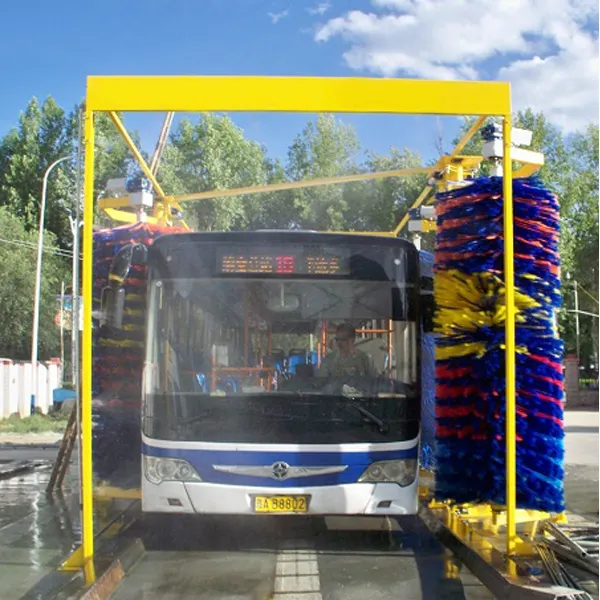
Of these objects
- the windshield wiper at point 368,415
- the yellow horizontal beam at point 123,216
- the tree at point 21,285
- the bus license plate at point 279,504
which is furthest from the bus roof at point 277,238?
the tree at point 21,285

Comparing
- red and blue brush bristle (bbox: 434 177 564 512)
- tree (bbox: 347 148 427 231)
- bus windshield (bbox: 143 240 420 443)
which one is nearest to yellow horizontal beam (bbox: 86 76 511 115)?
red and blue brush bristle (bbox: 434 177 564 512)

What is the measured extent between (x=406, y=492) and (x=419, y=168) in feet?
11.4

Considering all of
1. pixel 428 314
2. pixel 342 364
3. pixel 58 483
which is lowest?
pixel 58 483

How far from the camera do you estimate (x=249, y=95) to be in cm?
548

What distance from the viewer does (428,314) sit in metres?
6.75

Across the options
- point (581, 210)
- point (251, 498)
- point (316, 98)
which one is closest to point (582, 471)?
point (251, 498)

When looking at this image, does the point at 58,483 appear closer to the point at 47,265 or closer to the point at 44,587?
the point at 44,587

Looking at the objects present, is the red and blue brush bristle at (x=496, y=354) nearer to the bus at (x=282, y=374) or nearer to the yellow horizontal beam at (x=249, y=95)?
the bus at (x=282, y=374)

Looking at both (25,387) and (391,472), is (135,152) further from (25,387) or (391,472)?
(25,387)

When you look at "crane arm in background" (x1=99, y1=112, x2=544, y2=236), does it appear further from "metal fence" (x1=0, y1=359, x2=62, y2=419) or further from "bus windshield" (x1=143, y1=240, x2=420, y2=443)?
"metal fence" (x1=0, y1=359, x2=62, y2=419)

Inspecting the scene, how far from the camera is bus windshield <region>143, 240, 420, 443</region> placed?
6.29 m

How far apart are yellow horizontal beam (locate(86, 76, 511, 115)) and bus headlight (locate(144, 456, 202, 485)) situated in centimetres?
281

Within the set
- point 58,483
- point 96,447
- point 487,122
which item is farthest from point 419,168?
point 58,483

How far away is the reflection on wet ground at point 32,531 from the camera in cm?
614
